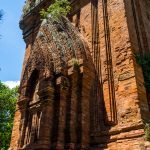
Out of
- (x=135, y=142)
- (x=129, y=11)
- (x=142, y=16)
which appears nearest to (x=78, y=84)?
(x=135, y=142)

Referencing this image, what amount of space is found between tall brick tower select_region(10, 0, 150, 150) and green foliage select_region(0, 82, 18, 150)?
12.4 meters

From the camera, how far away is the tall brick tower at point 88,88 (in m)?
6.55

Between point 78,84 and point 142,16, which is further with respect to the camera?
point 142,16

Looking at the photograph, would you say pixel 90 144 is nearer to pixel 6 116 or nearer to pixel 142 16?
pixel 142 16

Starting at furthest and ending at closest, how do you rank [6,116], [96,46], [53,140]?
[6,116] < [96,46] < [53,140]

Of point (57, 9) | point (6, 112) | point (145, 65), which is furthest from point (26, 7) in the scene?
point (6, 112)

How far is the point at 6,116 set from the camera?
22188 mm

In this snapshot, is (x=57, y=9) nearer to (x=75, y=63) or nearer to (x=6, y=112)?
(x=75, y=63)

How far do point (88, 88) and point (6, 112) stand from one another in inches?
653

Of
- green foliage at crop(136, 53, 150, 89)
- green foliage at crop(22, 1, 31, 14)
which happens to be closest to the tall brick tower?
green foliage at crop(136, 53, 150, 89)

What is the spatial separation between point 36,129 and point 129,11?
5552 mm

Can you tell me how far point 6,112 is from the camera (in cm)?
2248

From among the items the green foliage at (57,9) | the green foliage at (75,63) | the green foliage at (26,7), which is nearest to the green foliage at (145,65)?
the green foliage at (75,63)

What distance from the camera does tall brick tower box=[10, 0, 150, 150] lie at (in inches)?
258
